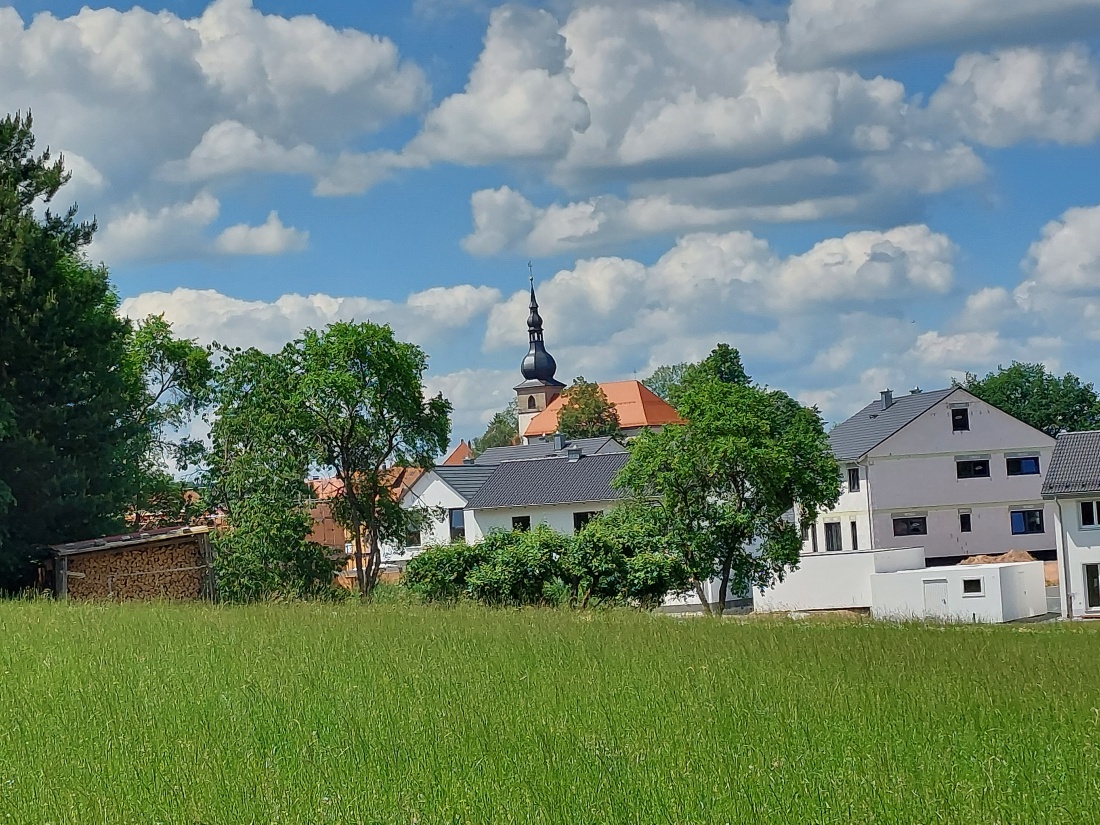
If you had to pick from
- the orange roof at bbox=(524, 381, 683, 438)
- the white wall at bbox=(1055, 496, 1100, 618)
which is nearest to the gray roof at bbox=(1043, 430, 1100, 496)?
the white wall at bbox=(1055, 496, 1100, 618)

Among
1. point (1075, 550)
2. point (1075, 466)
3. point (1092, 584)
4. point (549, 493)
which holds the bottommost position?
point (1092, 584)

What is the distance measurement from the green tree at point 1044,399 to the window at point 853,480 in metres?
41.7

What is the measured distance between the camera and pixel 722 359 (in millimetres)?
104625

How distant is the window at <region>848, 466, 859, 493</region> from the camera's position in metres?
74.6

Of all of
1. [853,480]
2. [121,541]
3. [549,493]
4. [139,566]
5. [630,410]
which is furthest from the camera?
[630,410]

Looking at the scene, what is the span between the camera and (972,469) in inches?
2899

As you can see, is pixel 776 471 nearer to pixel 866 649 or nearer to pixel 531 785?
pixel 866 649

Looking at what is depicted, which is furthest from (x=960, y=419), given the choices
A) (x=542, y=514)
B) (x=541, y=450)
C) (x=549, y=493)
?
(x=541, y=450)

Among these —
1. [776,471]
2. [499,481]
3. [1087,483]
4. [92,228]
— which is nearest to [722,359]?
[499,481]

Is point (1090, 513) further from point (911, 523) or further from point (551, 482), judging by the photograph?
point (551, 482)

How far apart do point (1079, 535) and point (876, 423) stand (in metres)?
21.9

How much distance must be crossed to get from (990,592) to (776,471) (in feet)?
41.1

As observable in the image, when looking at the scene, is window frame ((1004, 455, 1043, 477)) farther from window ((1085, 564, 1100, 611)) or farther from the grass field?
the grass field

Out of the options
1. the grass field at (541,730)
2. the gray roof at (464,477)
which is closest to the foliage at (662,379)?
the gray roof at (464,477)
